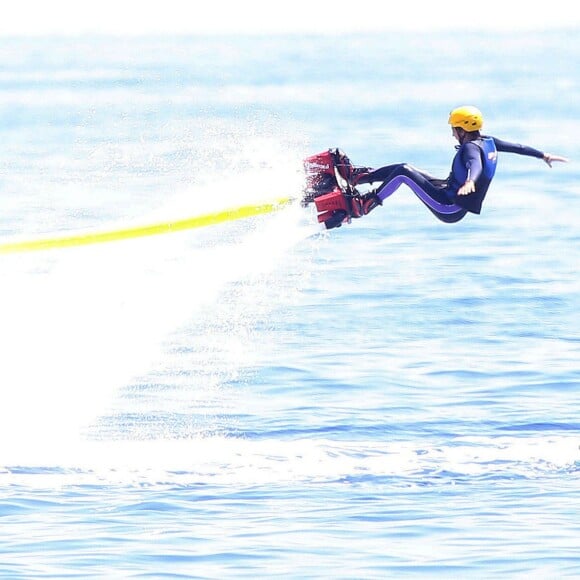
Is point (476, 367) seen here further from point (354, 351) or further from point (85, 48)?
point (85, 48)

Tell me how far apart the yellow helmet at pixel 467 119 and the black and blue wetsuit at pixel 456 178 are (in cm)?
17

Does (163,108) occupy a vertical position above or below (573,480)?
above

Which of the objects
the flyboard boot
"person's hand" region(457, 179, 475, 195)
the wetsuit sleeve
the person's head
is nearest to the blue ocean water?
the flyboard boot

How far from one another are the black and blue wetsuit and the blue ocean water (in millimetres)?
1124

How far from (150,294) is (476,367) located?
553cm

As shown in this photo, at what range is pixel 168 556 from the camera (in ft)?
65.4

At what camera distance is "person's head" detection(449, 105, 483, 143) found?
21859 millimetres

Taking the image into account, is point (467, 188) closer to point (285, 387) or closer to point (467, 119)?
point (467, 119)

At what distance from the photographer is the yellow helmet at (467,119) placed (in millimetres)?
21859

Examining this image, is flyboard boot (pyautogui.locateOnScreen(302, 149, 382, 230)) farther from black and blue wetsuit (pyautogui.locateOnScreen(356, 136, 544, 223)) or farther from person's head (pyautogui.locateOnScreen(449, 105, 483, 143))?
person's head (pyautogui.locateOnScreen(449, 105, 483, 143))

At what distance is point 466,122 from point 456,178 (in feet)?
2.20

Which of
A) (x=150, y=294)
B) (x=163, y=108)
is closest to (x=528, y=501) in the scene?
(x=150, y=294)

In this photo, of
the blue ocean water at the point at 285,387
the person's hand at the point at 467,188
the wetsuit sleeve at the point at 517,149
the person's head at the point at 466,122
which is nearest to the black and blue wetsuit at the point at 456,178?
the wetsuit sleeve at the point at 517,149

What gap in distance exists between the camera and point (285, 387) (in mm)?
28953
